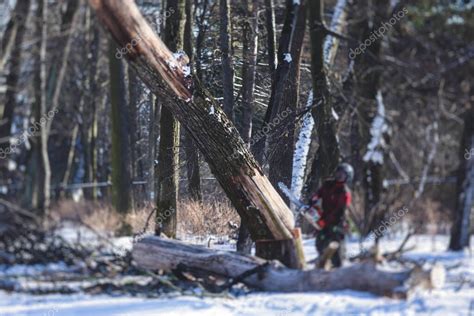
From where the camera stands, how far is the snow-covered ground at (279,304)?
523 cm

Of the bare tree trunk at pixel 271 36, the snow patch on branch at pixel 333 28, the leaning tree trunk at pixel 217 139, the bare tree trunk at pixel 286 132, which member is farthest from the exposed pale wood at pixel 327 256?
the snow patch on branch at pixel 333 28

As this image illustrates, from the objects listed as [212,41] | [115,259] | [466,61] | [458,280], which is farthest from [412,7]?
[458,280]

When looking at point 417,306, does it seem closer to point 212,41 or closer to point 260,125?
point 260,125

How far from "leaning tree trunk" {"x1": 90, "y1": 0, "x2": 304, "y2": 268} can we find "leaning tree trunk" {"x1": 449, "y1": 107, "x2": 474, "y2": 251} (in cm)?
818

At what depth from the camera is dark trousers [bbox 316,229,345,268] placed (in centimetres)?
529

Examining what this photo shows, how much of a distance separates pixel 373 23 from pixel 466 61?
10.2 ft

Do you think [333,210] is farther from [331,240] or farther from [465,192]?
[465,192]

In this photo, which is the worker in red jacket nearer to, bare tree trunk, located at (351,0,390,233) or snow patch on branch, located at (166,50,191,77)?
snow patch on branch, located at (166,50,191,77)

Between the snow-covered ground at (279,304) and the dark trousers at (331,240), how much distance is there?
278 millimetres

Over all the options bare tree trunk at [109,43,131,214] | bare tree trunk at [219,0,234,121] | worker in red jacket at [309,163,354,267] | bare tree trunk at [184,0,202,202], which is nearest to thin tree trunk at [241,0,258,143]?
bare tree trunk at [219,0,234,121]

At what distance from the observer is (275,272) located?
616 centimetres

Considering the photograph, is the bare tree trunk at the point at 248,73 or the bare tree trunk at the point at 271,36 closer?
the bare tree trunk at the point at 248,73

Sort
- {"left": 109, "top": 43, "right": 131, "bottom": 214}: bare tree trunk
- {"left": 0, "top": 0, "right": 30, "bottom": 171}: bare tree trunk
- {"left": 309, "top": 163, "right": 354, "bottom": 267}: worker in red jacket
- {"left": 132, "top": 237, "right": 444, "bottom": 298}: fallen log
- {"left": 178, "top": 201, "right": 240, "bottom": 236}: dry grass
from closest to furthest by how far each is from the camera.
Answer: {"left": 132, "top": 237, "right": 444, "bottom": 298}: fallen log, {"left": 309, "top": 163, "right": 354, "bottom": 267}: worker in red jacket, {"left": 178, "top": 201, "right": 240, "bottom": 236}: dry grass, {"left": 109, "top": 43, "right": 131, "bottom": 214}: bare tree trunk, {"left": 0, "top": 0, "right": 30, "bottom": 171}: bare tree trunk

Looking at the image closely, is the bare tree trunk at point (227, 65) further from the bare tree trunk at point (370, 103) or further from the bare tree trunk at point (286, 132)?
the bare tree trunk at point (370, 103)
